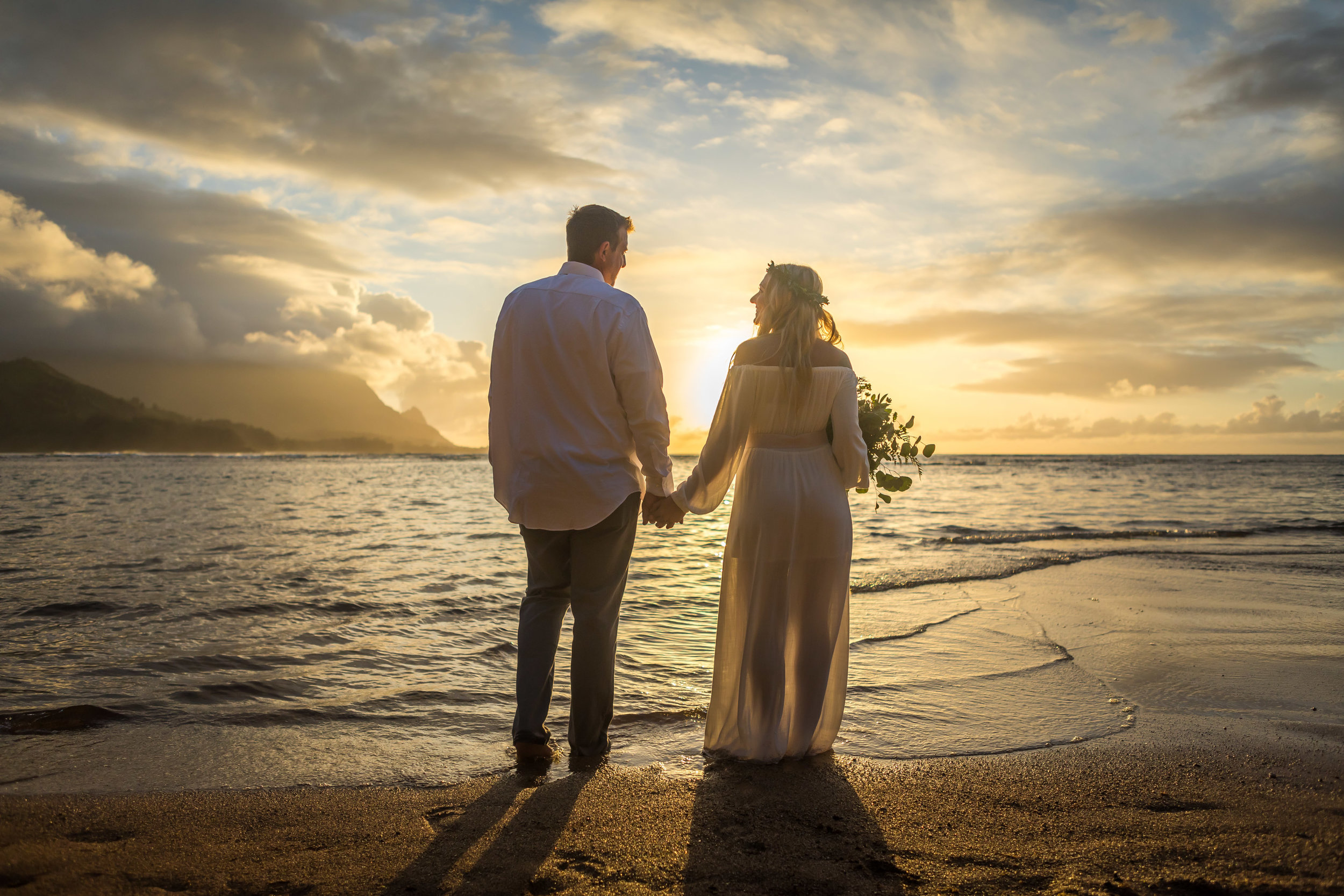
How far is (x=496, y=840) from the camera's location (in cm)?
252

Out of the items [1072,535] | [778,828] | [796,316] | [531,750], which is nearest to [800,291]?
[796,316]

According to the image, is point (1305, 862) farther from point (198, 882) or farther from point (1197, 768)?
point (198, 882)

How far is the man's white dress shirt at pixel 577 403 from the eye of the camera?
10.9 feet

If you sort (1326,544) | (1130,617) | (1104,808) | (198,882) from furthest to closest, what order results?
(1326,544) < (1130,617) < (1104,808) < (198,882)

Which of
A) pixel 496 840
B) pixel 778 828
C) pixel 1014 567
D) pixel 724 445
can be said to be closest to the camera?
pixel 496 840

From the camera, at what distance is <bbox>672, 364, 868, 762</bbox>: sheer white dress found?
347 centimetres

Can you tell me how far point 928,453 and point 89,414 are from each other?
6946 inches

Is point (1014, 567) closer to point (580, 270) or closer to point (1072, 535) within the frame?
point (1072, 535)

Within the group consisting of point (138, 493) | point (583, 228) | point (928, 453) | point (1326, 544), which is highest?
point (583, 228)

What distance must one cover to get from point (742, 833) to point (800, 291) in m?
2.27

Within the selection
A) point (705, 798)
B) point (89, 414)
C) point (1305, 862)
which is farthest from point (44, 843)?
point (89, 414)

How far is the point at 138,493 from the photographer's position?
2155 centimetres

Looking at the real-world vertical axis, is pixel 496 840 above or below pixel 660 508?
below

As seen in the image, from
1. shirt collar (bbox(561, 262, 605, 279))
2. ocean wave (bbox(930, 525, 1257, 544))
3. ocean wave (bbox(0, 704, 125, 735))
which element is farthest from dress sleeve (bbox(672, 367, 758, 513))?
ocean wave (bbox(930, 525, 1257, 544))
